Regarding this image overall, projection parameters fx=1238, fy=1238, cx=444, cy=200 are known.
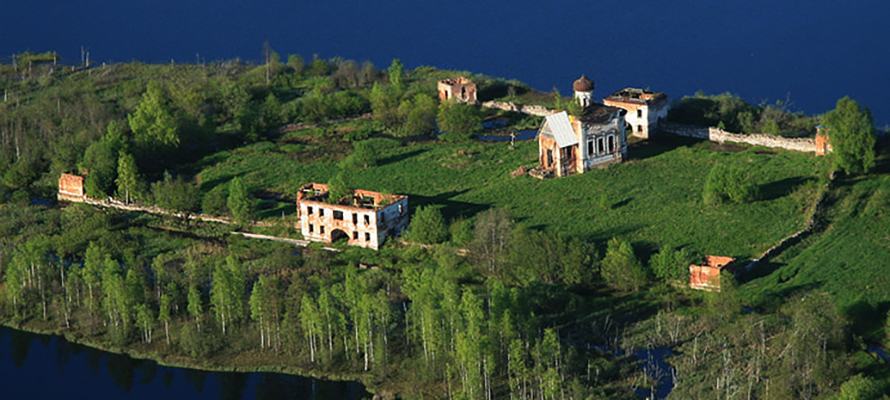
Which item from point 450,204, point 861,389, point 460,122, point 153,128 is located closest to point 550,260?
point 450,204

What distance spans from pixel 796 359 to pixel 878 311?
7240 millimetres

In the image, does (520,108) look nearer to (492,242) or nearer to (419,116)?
(419,116)

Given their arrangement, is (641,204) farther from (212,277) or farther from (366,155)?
(212,277)

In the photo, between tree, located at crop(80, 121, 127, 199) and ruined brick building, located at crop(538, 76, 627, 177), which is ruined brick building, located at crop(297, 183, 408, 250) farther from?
tree, located at crop(80, 121, 127, 199)

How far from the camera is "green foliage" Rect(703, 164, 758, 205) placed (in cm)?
7162

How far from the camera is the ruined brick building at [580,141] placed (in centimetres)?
7988

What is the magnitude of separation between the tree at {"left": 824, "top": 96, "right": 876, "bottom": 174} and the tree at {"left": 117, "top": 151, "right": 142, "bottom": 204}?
43.4 metres

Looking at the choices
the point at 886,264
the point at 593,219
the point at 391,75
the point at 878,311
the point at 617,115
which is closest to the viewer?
the point at 878,311

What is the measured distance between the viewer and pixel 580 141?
262 feet

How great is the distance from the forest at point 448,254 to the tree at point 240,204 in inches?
4.7

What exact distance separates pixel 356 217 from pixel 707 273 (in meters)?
20.2

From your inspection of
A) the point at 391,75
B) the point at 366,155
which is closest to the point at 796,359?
the point at 366,155

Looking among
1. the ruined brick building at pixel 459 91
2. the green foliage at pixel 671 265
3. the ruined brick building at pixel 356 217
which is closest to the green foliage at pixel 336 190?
the ruined brick building at pixel 356 217

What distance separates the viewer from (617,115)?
3184 inches
